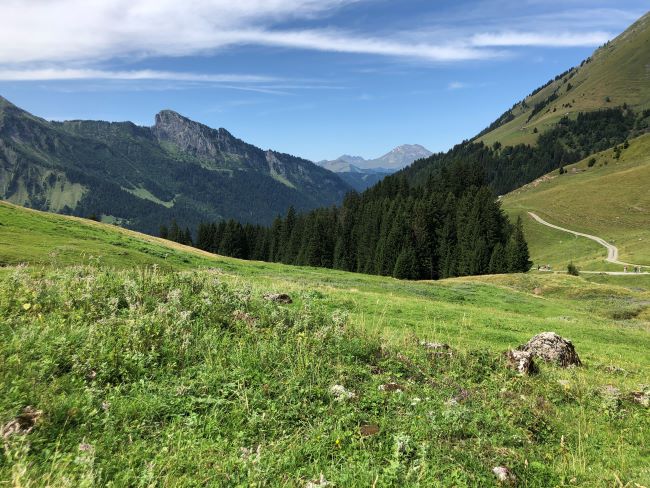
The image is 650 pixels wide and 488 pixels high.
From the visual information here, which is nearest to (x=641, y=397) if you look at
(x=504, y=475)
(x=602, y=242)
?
(x=504, y=475)

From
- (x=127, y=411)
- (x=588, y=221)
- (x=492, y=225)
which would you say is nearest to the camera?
(x=127, y=411)

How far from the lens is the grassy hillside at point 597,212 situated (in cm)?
10131

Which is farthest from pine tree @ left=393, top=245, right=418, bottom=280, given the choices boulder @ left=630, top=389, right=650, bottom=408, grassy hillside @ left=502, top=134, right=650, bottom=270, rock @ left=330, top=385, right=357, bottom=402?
rock @ left=330, top=385, right=357, bottom=402

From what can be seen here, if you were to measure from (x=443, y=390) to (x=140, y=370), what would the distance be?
5.78 meters

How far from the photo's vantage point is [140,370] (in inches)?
280

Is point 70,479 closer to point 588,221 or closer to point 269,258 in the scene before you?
point 269,258

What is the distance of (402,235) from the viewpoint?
10400cm

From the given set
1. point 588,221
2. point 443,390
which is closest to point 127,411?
point 443,390

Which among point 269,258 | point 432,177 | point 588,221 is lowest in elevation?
point 269,258

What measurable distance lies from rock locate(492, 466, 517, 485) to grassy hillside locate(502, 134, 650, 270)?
94.8 meters

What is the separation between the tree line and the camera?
3838 inches

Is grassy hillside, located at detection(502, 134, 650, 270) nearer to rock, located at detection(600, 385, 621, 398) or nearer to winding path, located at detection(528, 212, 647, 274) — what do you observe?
winding path, located at detection(528, 212, 647, 274)

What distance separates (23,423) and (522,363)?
423 inches

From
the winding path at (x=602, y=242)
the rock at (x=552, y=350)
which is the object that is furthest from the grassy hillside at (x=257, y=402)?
the winding path at (x=602, y=242)
